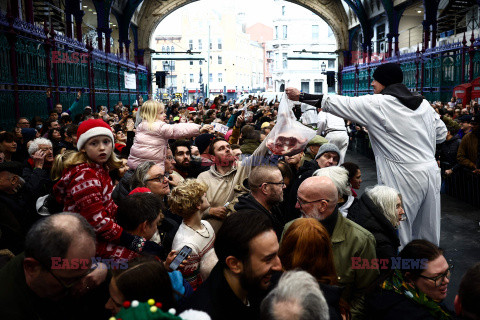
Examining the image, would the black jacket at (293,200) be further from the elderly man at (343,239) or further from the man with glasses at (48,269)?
the man with glasses at (48,269)

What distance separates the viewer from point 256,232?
2363 millimetres

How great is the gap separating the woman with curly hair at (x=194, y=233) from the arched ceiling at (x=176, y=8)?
33.1 metres

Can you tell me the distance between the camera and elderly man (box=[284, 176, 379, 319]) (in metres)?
3.05

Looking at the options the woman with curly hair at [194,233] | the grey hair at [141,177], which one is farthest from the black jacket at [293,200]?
the grey hair at [141,177]

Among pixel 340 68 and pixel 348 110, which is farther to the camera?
pixel 340 68

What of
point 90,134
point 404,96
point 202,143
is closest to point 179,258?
point 90,134

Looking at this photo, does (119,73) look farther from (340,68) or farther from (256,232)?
(256,232)

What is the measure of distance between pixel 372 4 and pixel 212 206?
29.3 m

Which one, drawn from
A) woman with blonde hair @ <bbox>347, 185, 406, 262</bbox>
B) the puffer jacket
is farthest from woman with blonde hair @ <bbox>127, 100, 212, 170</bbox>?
woman with blonde hair @ <bbox>347, 185, 406, 262</bbox>

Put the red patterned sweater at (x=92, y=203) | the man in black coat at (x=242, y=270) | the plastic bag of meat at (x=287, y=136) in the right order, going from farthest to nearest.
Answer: the plastic bag of meat at (x=287, y=136)
the red patterned sweater at (x=92, y=203)
the man in black coat at (x=242, y=270)

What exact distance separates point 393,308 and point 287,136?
74.0 inches

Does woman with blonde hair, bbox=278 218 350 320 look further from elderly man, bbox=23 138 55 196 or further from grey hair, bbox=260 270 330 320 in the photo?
elderly man, bbox=23 138 55 196

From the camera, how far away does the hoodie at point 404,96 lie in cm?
438

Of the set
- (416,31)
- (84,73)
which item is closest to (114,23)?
(84,73)
